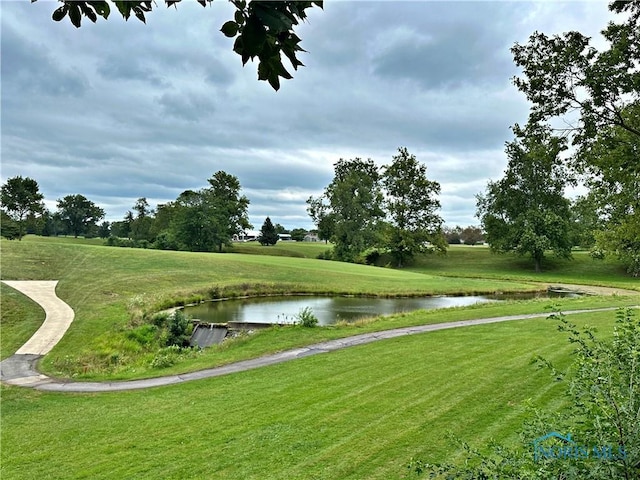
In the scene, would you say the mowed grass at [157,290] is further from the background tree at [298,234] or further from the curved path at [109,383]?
the background tree at [298,234]

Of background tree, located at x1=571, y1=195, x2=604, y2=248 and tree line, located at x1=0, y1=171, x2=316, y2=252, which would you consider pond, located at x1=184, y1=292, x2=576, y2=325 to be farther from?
tree line, located at x1=0, y1=171, x2=316, y2=252

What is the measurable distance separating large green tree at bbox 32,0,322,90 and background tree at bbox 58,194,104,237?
344ft

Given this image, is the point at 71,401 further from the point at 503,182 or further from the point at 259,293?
the point at 503,182

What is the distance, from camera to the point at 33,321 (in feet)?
55.9

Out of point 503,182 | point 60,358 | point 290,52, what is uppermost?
point 503,182

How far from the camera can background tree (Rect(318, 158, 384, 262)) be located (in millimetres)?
54156

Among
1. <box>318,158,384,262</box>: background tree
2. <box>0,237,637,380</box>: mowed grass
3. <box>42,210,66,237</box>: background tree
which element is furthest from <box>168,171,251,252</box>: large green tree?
<box>42,210,66,237</box>: background tree

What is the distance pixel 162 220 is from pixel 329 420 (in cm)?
7806

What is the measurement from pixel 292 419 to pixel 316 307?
1806 cm

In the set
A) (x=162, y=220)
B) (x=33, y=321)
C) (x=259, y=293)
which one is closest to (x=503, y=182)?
(x=259, y=293)

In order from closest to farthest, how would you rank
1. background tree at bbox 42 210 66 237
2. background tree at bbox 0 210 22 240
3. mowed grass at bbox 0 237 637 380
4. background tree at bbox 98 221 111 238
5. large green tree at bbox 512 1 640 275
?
large green tree at bbox 512 1 640 275
mowed grass at bbox 0 237 637 380
background tree at bbox 0 210 22 240
background tree at bbox 42 210 66 237
background tree at bbox 98 221 111 238

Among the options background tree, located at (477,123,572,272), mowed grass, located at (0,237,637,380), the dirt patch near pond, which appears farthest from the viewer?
background tree, located at (477,123,572,272)

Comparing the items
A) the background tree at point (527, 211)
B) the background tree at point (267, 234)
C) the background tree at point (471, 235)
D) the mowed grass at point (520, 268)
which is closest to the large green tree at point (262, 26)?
the mowed grass at point (520, 268)

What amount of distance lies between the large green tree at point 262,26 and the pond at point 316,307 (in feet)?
56.2
